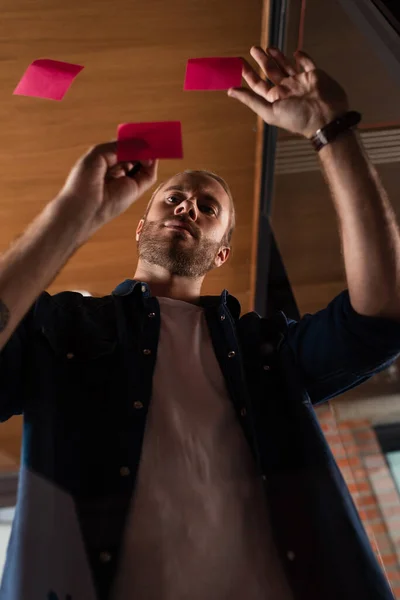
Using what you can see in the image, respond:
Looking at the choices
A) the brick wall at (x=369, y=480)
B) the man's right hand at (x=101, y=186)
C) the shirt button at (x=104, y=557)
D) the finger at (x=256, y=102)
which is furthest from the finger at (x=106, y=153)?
the brick wall at (x=369, y=480)

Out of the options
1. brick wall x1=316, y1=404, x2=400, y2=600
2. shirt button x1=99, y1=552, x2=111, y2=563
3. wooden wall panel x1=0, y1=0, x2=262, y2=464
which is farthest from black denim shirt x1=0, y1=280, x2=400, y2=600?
brick wall x1=316, y1=404, x2=400, y2=600

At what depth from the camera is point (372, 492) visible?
2133 millimetres

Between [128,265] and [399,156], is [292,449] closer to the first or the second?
[399,156]

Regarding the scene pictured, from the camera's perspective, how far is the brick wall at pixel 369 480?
6.43 feet

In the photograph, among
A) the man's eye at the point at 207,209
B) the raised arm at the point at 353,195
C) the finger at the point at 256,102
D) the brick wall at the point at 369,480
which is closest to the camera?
the raised arm at the point at 353,195

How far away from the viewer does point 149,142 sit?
1027 millimetres

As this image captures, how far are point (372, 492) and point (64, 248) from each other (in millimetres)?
1779

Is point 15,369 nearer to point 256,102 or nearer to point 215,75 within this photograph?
point 256,102

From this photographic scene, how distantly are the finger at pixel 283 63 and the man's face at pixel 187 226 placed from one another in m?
0.37

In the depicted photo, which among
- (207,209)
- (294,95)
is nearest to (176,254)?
(207,209)

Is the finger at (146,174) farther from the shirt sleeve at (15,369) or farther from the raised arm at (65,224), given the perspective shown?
the shirt sleeve at (15,369)

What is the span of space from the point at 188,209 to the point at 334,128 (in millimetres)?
444

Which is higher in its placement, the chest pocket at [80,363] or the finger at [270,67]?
the finger at [270,67]

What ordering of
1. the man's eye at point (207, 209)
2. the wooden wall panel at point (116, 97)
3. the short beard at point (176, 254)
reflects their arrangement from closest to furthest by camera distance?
the short beard at point (176, 254), the man's eye at point (207, 209), the wooden wall panel at point (116, 97)
